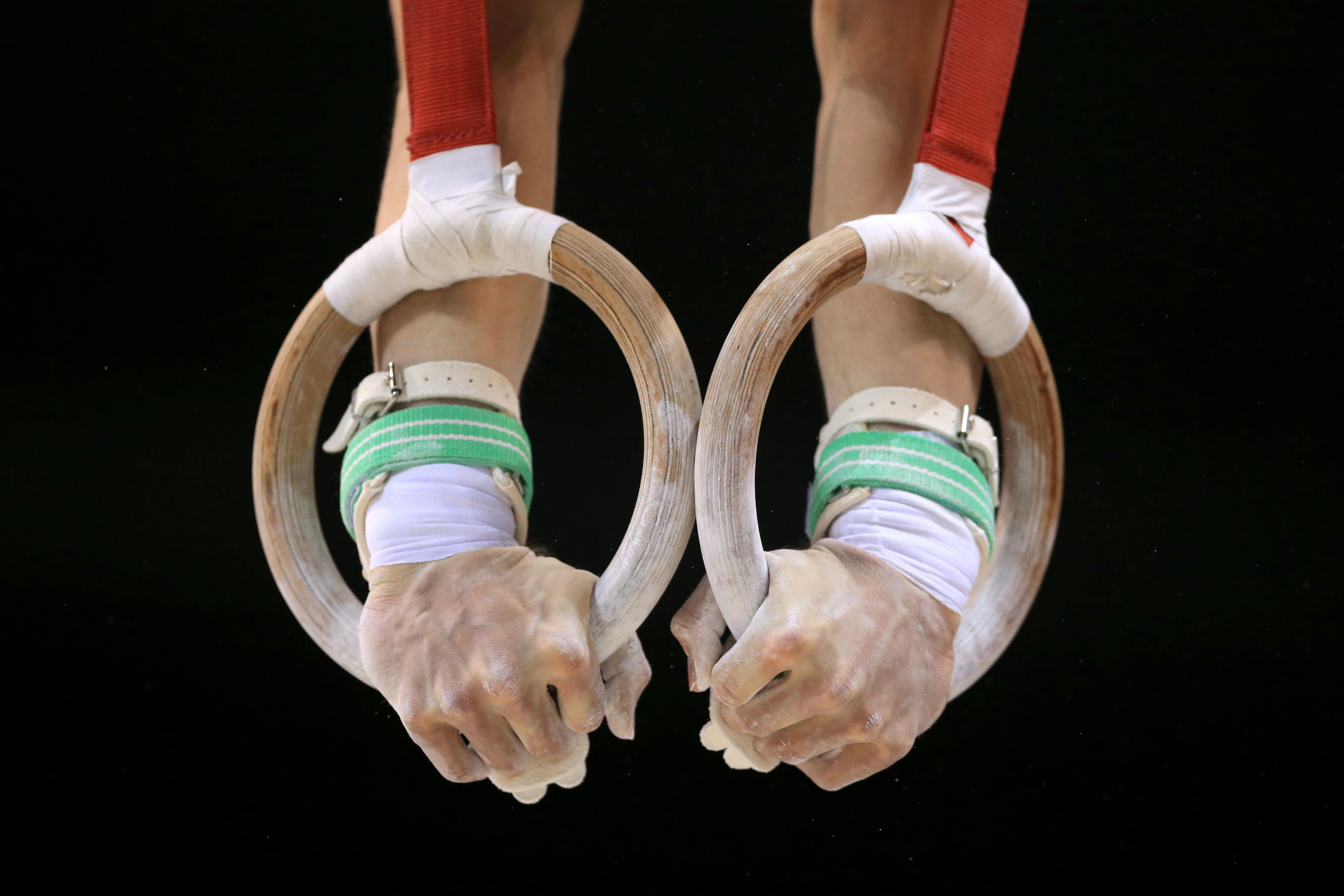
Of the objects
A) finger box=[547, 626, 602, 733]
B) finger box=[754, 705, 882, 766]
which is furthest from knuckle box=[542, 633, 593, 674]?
finger box=[754, 705, 882, 766]

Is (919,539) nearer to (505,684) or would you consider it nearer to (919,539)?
(919,539)

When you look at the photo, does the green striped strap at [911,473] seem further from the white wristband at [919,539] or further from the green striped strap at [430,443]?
the green striped strap at [430,443]

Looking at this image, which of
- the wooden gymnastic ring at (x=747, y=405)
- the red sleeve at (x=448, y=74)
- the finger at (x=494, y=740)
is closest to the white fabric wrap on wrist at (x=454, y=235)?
the red sleeve at (x=448, y=74)

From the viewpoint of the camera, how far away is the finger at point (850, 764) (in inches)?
23.1

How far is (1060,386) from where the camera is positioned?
2.78 ft

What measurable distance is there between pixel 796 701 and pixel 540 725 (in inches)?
4.8

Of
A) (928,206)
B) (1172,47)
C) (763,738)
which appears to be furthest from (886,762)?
(1172,47)

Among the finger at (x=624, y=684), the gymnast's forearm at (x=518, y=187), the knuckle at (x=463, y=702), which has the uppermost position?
the gymnast's forearm at (x=518, y=187)

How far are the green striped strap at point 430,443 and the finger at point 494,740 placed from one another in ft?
0.43

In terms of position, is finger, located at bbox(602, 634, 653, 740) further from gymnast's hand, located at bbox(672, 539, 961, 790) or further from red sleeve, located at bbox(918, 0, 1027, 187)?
red sleeve, located at bbox(918, 0, 1027, 187)

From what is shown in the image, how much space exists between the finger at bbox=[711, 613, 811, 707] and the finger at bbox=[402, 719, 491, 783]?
14cm

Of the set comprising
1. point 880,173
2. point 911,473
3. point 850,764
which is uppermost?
point 880,173

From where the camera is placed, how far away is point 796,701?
1.81ft

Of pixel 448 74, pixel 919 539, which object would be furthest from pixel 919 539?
pixel 448 74
